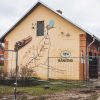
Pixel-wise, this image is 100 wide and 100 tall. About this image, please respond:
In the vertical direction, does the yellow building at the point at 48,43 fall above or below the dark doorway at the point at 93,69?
above

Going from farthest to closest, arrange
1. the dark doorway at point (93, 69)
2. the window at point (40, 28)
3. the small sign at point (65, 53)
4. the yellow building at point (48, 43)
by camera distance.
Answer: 1. the window at point (40, 28)
2. the dark doorway at point (93, 69)
3. the small sign at point (65, 53)
4. the yellow building at point (48, 43)

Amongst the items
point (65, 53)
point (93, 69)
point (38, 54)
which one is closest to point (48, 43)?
point (38, 54)

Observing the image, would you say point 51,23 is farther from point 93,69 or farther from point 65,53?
point 93,69

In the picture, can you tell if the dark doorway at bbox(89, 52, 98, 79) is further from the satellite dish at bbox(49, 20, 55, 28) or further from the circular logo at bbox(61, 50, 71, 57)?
the satellite dish at bbox(49, 20, 55, 28)

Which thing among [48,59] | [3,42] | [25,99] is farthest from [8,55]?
[25,99]

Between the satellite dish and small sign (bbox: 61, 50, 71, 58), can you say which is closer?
small sign (bbox: 61, 50, 71, 58)

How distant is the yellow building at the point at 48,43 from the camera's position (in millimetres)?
25766

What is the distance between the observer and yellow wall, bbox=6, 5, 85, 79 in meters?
25.9

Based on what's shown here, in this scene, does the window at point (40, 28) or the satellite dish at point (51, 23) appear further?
the window at point (40, 28)

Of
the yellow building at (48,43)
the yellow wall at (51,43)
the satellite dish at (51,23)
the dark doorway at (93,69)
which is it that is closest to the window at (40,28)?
the yellow building at (48,43)

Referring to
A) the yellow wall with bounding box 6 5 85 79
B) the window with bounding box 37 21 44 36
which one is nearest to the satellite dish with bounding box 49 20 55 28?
the yellow wall with bounding box 6 5 85 79

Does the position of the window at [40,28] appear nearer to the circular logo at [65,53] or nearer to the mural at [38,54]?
the mural at [38,54]

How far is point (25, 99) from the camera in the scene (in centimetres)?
1352

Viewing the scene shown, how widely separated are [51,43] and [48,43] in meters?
0.25
